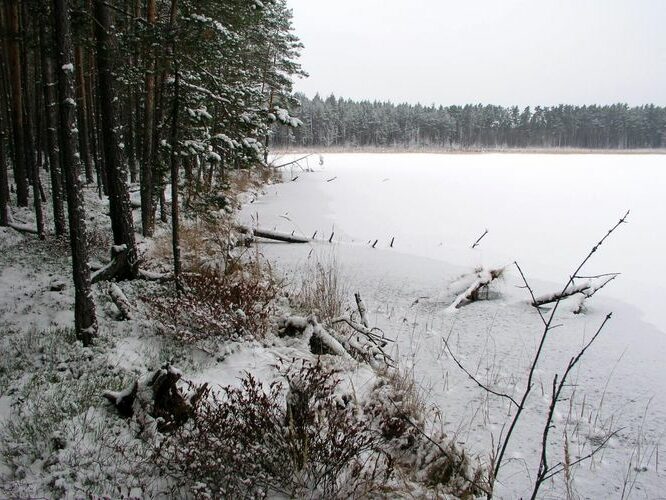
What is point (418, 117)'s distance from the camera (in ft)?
252

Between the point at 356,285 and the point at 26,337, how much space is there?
5277mm

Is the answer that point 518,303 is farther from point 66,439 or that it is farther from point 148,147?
point 148,147

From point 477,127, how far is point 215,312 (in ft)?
284

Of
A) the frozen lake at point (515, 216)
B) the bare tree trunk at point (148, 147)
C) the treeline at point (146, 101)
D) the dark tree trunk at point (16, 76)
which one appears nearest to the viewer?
the treeline at point (146, 101)

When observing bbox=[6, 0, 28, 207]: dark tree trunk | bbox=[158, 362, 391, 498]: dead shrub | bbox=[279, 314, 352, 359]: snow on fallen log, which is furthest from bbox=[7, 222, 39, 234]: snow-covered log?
bbox=[158, 362, 391, 498]: dead shrub

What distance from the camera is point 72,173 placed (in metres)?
4.17

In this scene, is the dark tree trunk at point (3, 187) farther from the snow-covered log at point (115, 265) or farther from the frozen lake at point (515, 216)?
the frozen lake at point (515, 216)

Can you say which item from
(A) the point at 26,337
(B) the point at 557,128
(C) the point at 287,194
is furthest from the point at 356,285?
(B) the point at 557,128

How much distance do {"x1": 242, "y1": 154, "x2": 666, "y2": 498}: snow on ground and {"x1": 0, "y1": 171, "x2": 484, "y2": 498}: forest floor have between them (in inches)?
23.9

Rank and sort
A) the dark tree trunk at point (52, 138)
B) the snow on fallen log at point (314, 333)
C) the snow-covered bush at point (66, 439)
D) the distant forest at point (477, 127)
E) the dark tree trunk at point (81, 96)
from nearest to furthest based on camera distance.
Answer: the snow-covered bush at point (66, 439) → the snow on fallen log at point (314, 333) → the dark tree trunk at point (52, 138) → the dark tree trunk at point (81, 96) → the distant forest at point (477, 127)

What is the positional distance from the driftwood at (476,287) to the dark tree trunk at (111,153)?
5571mm

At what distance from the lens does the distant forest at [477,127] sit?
7319 cm

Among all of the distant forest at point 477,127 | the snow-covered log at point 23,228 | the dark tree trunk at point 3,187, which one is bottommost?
the snow-covered log at point 23,228

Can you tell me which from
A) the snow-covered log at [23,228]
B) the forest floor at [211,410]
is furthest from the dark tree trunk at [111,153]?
the snow-covered log at [23,228]
